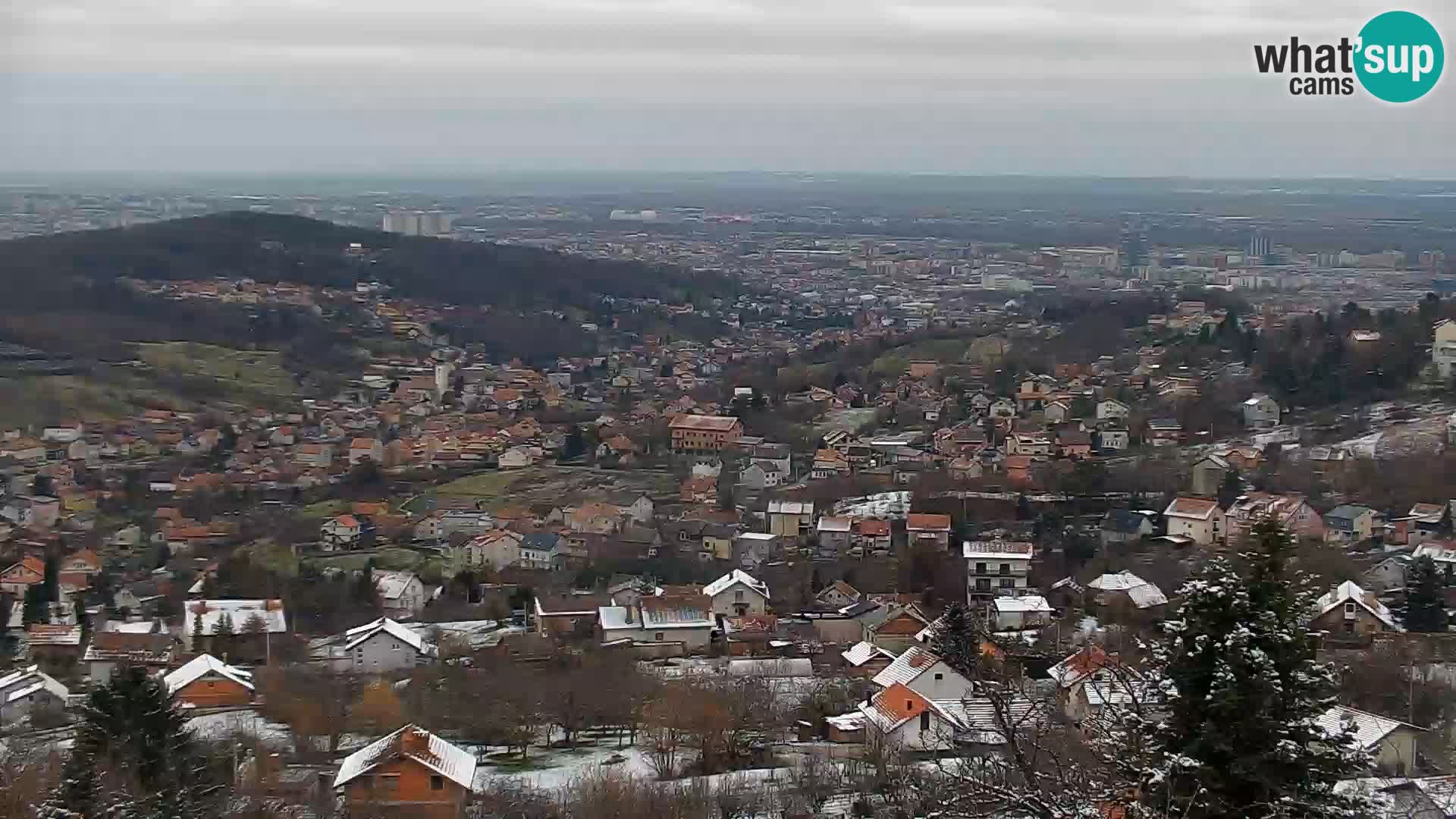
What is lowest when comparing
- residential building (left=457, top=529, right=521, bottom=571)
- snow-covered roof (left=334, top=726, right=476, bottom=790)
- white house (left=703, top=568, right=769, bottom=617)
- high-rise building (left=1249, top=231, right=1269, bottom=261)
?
residential building (left=457, top=529, right=521, bottom=571)

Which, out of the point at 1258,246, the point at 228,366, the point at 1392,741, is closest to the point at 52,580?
the point at 1392,741

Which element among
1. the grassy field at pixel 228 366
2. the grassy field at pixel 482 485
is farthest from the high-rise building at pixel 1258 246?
the grassy field at pixel 482 485

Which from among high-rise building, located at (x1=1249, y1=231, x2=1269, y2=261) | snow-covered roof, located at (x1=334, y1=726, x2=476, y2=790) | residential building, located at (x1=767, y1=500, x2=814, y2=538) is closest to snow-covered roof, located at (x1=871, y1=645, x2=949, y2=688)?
snow-covered roof, located at (x1=334, y1=726, x2=476, y2=790)

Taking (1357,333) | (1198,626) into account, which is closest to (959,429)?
(1357,333)

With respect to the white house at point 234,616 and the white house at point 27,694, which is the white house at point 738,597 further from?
the white house at point 27,694

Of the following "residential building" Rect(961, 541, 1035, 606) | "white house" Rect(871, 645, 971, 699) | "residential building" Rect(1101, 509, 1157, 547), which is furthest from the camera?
"residential building" Rect(1101, 509, 1157, 547)

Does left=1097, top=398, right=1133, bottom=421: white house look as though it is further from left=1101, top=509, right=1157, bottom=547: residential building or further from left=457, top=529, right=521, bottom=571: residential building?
left=457, top=529, right=521, bottom=571: residential building
